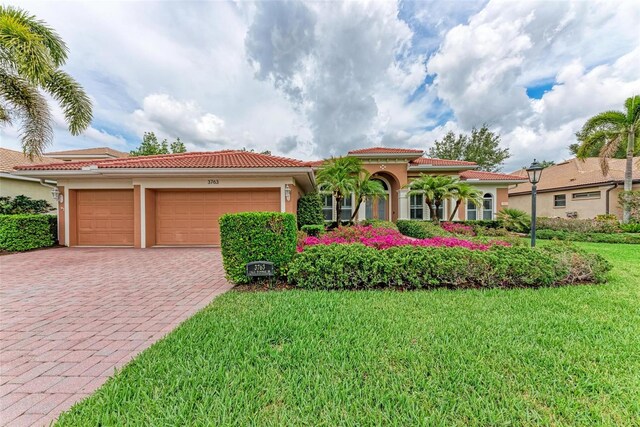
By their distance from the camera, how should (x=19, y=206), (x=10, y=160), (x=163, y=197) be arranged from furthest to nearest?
1. (x=10, y=160)
2. (x=19, y=206)
3. (x=163, y=197)

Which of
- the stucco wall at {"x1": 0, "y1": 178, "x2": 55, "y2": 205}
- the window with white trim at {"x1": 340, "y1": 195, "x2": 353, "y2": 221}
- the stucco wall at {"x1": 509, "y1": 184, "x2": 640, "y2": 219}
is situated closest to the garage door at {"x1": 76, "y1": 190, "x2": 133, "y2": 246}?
the stucco wall at {"x1": 0, "y1": 178, "x2": 55, "y2": 205}

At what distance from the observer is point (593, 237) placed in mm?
12070

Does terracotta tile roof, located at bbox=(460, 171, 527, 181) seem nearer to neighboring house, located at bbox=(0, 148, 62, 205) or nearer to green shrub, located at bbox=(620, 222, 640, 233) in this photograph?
green shrub, located at bbox=(620, 222, 640, 233)

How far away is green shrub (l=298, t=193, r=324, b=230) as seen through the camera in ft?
40.0

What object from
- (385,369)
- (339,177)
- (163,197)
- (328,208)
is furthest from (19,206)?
(385,369)

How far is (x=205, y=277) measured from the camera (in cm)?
575

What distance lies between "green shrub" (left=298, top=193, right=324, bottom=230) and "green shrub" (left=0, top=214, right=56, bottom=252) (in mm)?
10339

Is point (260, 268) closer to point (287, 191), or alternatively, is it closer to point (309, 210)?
point (287, 191)

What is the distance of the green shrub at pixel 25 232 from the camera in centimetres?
883

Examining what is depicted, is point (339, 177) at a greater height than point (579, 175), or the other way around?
point (579, 175)

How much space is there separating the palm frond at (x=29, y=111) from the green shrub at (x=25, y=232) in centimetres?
275

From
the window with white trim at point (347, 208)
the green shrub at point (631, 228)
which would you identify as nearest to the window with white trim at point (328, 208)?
the window with white trim at point (347, 208)

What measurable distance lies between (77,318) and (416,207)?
17483 mm

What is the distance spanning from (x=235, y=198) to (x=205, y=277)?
5.36m
